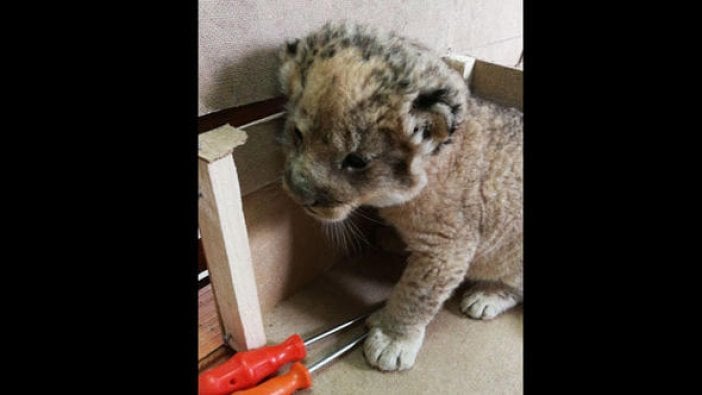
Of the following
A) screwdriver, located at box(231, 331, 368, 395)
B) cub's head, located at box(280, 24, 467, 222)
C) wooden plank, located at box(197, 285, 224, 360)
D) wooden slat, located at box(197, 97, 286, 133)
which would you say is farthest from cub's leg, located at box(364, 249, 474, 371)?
wooden slat, located at box(197, 97, 286, 133)

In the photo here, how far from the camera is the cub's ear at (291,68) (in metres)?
1.04

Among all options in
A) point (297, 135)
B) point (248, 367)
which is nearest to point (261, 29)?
point (297, 135)

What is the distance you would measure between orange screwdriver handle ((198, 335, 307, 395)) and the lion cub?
0.65 feet

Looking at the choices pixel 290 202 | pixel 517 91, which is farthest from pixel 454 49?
pixel 290 202

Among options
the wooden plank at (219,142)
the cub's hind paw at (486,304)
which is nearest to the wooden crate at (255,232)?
the wooden plank at (219,142)

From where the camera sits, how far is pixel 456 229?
1.23 meters

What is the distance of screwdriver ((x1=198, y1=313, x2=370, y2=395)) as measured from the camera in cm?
108

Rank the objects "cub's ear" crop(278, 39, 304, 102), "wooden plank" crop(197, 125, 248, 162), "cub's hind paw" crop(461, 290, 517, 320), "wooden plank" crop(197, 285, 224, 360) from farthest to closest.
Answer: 1. "cub's hind paw" crop(461, 290, 517, 320)
2. "wooden plank" crop(197, 285, 224, 360)
3. "cub's ear" crop(278, 39, 304, 102)
4. "wooden plank" crop(197, 125, 248, 162)

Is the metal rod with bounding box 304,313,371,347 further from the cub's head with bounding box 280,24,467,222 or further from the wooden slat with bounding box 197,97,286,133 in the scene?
the wooden slat with bounding box 197,97,286,133

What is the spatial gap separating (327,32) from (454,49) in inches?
26.4

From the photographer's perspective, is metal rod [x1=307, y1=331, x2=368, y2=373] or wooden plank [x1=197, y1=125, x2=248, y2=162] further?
metal rod [x1=307, y1=331, x2=368, y2=373]

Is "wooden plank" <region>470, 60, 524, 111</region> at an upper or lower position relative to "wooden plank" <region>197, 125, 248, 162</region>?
lower

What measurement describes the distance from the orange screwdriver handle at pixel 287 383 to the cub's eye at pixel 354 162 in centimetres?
45
